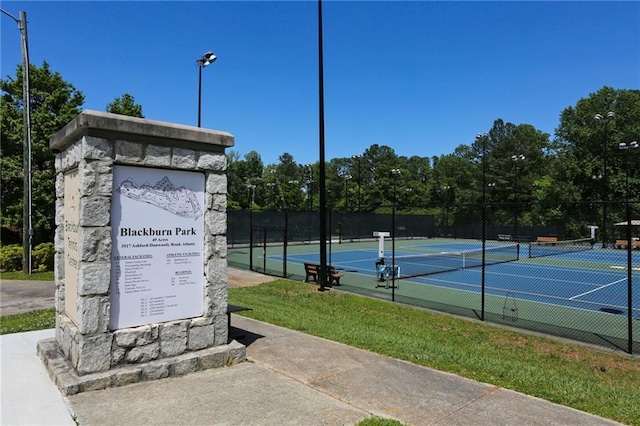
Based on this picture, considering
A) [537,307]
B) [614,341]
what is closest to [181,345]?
[614,341]

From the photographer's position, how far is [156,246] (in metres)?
5.32

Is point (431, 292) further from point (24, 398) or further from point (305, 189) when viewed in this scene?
point (305, 189)

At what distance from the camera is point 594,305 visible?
15.0 metres

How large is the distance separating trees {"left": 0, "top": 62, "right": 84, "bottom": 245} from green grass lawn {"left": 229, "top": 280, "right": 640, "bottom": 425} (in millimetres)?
12983

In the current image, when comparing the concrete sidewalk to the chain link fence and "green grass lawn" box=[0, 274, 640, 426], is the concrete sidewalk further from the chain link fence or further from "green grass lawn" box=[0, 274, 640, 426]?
the chain link fence

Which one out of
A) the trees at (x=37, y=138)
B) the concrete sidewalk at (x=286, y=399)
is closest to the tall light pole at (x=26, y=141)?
the trees at (x=37, y=138)

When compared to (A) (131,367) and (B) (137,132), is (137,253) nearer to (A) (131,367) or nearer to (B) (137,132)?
(A) (131,367)

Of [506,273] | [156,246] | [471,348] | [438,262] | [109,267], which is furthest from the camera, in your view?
[438,262]

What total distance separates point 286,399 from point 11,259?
18.7 m

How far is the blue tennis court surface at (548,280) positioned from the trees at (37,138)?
13.8 m

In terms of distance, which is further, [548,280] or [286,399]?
[548,280]

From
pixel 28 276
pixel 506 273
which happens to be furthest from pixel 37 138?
pixel 506 273

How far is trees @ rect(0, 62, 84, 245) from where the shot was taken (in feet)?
67.9

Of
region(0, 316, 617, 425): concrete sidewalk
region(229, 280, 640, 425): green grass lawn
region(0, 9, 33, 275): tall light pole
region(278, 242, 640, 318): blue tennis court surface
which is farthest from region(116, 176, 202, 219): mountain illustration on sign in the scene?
region(0, 9, 33, 275): tall light pole
